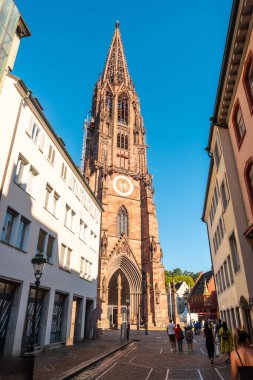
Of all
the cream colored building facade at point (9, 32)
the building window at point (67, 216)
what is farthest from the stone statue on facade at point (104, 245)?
the cream colored building facade at point (9, 32)

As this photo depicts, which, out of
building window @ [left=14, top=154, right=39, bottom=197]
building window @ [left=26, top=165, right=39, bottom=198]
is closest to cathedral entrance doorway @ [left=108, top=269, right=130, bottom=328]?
building window @ [left=26, top=165, right=39, bottom=198]

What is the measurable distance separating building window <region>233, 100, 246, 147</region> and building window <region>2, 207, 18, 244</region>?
35.9 ft

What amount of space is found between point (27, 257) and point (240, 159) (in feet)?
36.8

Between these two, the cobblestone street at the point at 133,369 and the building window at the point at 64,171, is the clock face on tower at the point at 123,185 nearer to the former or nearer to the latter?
the building window at the point at 64,171

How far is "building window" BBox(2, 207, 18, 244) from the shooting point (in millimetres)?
11710

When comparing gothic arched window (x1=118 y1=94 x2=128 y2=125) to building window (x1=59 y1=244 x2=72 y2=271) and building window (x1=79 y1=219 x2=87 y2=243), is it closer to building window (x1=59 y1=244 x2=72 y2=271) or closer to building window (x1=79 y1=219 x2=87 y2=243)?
building window (x1=79 y1=219 x2=87 y2=243)

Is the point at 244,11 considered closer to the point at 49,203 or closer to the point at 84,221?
the point at 49,203

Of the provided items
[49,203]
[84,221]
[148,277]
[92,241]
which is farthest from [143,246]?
[49,203]

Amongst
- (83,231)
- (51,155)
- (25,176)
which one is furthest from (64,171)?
(83,231)

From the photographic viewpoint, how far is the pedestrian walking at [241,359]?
3.20m

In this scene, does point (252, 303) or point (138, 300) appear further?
point (138, 300)

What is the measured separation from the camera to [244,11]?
375 inches

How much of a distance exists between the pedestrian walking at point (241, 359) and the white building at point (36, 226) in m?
10.0

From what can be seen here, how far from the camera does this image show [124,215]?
45250 millimetres
